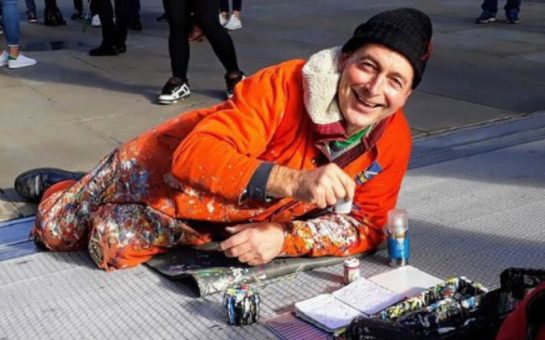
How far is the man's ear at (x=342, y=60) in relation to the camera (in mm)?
2396

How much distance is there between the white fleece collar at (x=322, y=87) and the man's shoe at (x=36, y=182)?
1589 millimetres

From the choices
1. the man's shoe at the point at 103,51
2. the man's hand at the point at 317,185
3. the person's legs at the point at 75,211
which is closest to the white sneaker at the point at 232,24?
the man's shoe at the point at 103,51

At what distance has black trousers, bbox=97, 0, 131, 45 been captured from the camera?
6980 millimetres

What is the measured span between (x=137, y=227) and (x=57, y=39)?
244 inches

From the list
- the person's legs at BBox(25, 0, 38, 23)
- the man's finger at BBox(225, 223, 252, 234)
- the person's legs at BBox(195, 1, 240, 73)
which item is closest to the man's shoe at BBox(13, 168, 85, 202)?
the man's finger at BBox(225, 223, 252, 234)

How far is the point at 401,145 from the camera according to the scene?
272 cm

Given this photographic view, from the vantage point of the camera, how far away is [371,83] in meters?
2.30

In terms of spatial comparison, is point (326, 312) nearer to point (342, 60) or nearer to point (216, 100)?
point (342, 60)

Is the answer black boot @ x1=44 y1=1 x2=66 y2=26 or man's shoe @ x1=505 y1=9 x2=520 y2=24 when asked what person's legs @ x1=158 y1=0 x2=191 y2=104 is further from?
man's shoe @ x1=505 y1=9 x2=520 y2=24

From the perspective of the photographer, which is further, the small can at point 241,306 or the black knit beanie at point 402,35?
the small can at point 241,306

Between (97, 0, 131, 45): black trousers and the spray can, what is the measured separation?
4850 mm

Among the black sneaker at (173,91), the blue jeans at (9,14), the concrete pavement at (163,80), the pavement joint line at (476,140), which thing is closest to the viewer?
the pavement joint line at (476,140)

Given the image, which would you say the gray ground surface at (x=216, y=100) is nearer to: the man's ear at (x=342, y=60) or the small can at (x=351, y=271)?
the small can at (x=351, y=271)

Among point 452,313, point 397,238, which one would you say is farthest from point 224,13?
point 452,313
